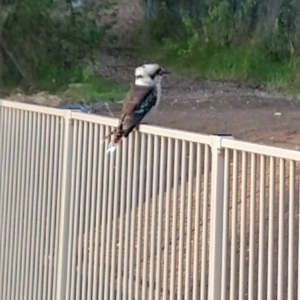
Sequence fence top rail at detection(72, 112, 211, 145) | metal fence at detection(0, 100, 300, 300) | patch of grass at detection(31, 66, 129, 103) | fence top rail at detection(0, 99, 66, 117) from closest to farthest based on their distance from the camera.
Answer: metal fence at detection(0, 100, 300, 300)
fence top rail at detection(72, 112, 211, 145)
fence top rail at detection(0, 99, 66, 117)
patch of grass at detection(31, 66, 129, 103)

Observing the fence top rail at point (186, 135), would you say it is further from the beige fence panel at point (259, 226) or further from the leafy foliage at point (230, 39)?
the leafy foliage at point (230, 39)

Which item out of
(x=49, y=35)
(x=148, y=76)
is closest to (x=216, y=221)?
(x=148, y=76)

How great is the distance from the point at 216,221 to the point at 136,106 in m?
1.61

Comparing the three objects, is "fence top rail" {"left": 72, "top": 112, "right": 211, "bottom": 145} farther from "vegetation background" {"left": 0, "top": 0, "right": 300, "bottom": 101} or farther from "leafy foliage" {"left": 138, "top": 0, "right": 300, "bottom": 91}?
"leafy foliage" {"left": 138, "top": 0, "right": 300, "bottom": 91}

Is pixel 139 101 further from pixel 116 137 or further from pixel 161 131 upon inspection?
pixel 161 131

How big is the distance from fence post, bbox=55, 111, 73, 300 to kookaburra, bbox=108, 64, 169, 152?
1.21ft

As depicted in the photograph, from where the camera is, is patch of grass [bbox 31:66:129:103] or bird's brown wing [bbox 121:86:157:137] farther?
patch of grass [bbox 31:66:129:103]

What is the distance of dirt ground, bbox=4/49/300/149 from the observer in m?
12.2

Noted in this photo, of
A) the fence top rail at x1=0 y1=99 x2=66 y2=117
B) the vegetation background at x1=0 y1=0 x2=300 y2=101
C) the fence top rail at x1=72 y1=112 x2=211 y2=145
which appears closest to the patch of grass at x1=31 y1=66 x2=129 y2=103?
the vegetation background at x1=0 y1=0 x2=300 y2=101

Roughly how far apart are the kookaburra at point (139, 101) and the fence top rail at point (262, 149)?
90 centimetres

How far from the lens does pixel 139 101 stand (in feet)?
19.3

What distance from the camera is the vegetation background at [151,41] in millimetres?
15328

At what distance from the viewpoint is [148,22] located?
79.4 feet

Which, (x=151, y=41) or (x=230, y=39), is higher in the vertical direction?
(x=230, y=39)
